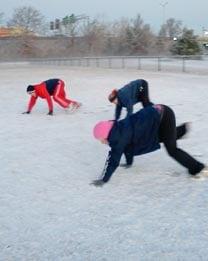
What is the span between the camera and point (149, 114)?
632 cm

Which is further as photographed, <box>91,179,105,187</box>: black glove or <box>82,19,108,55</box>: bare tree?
<box>82,19,108,55</box>: bare tree

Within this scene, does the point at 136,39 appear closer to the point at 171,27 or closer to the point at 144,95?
the point at 171,27

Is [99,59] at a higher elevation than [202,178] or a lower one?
lower

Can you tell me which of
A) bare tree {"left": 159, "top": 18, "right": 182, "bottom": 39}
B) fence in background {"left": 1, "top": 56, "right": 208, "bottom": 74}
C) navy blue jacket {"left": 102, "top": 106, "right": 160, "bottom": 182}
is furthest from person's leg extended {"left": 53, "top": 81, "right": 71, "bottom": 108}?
bare tree {"left": 159, "top": 18, "right": 182, "bottom": 39}

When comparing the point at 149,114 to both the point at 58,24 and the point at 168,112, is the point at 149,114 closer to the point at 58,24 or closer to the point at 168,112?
the point at 168,112

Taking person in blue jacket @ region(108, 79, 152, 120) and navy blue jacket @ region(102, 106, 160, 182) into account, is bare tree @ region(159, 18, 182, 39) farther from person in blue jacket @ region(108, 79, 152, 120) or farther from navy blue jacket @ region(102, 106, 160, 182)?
navy blue jacket @ region(102, 106, 160, 182)

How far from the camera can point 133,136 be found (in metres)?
6.18

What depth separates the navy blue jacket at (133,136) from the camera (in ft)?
19.9

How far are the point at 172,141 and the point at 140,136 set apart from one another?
1.76 ft

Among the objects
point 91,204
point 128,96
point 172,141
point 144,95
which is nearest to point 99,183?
point 91,204

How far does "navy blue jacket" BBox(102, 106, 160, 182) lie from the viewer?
19.9 ft

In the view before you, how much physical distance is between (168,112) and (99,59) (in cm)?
4005

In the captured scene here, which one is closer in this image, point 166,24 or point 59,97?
point 59,97

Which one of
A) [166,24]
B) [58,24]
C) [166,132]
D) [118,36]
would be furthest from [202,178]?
[58,24]
